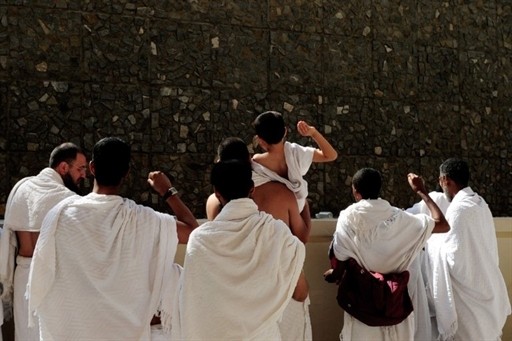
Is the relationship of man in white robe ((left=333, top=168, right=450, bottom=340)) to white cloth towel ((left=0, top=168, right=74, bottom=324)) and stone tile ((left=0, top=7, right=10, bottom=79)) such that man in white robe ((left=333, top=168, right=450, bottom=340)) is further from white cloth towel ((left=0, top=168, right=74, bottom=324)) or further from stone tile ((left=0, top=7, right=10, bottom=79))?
stone tile ((left=0, top=7, right=10, bottom=79))

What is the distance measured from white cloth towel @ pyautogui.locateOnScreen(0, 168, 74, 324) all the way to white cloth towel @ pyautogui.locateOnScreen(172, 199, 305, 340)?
1.56 meters

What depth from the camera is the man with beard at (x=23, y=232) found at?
16.0 ft

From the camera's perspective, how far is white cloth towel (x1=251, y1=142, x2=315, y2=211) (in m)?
5.00

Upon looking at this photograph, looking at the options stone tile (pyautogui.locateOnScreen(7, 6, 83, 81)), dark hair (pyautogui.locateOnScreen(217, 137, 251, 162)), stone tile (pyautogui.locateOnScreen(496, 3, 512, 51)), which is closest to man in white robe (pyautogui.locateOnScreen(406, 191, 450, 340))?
dark hair (pyautogui.locateOnScreen(217, 137, 251, 162))

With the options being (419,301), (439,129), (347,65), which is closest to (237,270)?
(419,301)

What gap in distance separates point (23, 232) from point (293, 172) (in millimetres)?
1652

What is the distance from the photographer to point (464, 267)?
20.4 ft

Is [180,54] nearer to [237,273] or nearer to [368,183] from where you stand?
[368,183]

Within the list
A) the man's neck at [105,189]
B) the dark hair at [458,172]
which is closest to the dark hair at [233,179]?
the man's neck at [105,189]

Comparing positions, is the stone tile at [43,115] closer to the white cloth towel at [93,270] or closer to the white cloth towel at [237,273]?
the white cloth towel at [93,270]

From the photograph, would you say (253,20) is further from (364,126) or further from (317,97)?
(364,126)

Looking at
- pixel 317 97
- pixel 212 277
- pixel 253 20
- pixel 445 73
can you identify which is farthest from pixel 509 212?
pixel 212 277

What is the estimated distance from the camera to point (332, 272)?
18.8 ft

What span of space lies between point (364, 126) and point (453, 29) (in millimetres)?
1887
